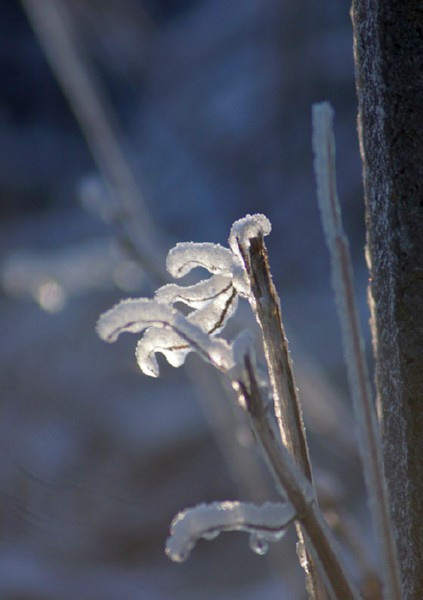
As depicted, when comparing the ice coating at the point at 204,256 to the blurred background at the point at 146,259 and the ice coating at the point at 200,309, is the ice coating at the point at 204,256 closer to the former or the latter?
the ice coating at the point at 200,309

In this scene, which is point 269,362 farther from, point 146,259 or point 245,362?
point 146,259

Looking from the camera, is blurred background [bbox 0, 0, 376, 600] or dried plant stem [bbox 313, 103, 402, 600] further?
blurred background [bbox 0, 0, 376, 600]

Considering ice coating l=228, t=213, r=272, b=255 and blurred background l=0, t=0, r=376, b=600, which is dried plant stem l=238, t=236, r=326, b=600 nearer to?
ice coating l=228, t=213, r=272, b=255

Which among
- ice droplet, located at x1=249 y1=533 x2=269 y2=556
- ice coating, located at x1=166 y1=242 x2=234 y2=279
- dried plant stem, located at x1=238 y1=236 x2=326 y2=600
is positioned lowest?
ice droplet, located at x1=249 y1=533 x2=269 y2=556

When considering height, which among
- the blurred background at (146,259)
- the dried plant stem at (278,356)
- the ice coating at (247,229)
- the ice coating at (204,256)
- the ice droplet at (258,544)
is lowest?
the ice droplet at (258,544)

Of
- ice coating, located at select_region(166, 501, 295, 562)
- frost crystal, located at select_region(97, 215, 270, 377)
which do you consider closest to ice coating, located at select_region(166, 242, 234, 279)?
frost crystal, located at select_region(97, 215, 270, 377)

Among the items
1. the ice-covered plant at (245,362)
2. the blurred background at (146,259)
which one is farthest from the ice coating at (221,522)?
the blurred background at (146,259)
